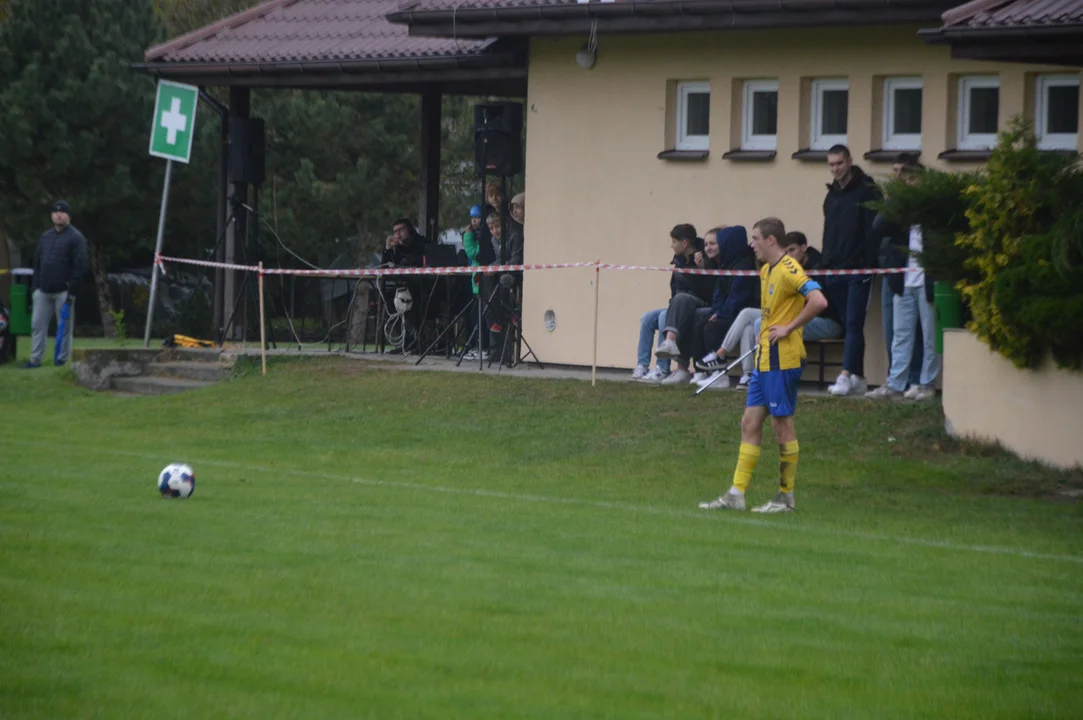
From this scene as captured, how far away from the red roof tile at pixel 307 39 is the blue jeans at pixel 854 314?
614cm

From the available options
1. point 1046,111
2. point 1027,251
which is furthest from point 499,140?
point 1027,251

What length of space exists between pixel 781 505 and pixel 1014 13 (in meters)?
5.33

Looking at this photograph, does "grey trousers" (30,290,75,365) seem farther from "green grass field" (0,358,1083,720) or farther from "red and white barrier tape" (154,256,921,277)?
"green grass field" (0,358,1083,720)

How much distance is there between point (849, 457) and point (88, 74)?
28451 mm

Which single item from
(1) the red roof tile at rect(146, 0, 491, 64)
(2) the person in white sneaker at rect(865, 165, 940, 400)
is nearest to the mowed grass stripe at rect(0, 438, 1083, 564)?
(2) the person in white sneaker at rect(865, 165, 940, 400)

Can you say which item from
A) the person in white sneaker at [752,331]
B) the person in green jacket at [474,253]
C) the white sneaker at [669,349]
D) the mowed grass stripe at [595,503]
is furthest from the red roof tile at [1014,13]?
the person in green jacket at [474,253]

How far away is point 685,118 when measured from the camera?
19.6 metres

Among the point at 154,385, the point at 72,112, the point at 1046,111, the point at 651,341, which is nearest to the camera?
the point at 1046,111

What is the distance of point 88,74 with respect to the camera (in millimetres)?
38688

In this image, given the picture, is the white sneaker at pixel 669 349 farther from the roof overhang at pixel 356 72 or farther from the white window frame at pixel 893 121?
the roof overhang at pixel 356 72

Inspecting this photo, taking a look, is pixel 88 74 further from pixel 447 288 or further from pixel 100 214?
pixel 447 288

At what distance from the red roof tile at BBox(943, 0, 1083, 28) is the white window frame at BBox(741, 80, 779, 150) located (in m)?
3.75

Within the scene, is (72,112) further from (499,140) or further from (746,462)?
(746,462)

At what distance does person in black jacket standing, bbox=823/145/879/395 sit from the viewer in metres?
16.6
